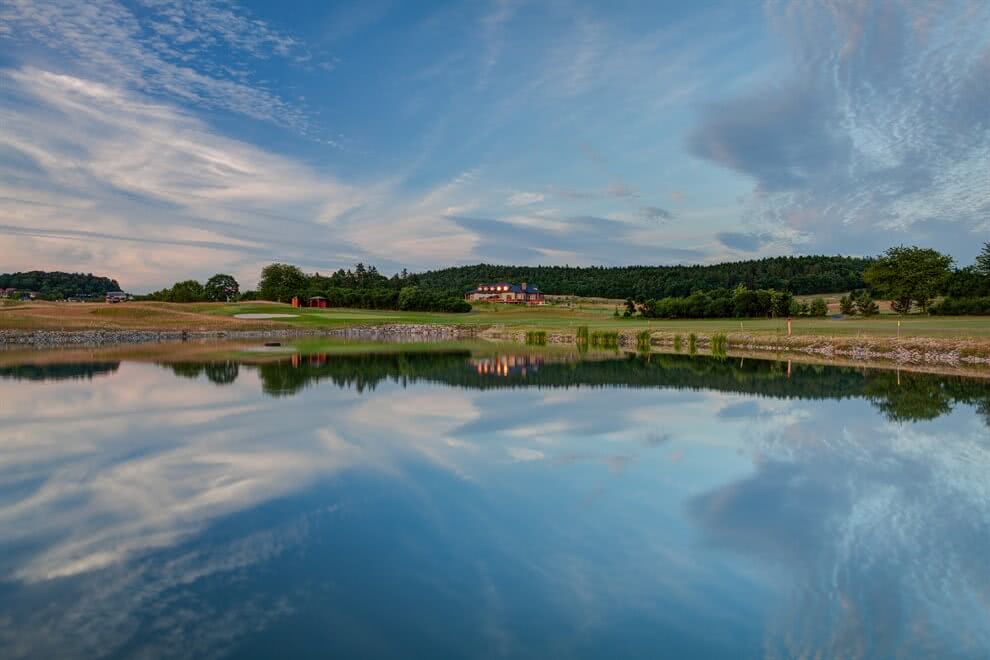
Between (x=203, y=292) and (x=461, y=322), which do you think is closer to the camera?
(x=461, y=322)

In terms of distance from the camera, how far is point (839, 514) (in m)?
8.70

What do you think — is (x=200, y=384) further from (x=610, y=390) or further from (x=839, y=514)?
(x=839, y=514)

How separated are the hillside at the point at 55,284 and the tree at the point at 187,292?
43974 millimetres

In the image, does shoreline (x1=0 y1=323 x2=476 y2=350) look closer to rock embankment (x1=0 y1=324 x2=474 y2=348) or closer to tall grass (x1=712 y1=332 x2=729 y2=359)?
rock embankment (x1=0 y1=324 x2=474 y2=348)

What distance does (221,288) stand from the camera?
142500 mm

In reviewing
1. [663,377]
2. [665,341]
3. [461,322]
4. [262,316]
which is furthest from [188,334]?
[663,377]

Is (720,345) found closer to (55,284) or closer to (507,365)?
(507,365)

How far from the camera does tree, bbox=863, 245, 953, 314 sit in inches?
2879

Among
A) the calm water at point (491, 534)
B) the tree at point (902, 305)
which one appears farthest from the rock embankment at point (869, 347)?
the tree at point (902, 305)

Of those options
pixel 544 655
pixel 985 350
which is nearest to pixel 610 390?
pixel 544 655

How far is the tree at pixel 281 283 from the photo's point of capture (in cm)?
12513

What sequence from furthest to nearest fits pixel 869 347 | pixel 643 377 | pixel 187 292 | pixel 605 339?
pixel 187 292
pixel 605 339
pixel 869 347
pixel 643 377

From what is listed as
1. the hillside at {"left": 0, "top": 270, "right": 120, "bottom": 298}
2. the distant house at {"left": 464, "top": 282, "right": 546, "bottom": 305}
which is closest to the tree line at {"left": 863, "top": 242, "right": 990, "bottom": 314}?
the distant house at {"left": 464, "top": 282, "right": 546, "bottom": 305}

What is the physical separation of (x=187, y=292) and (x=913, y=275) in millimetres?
124183
